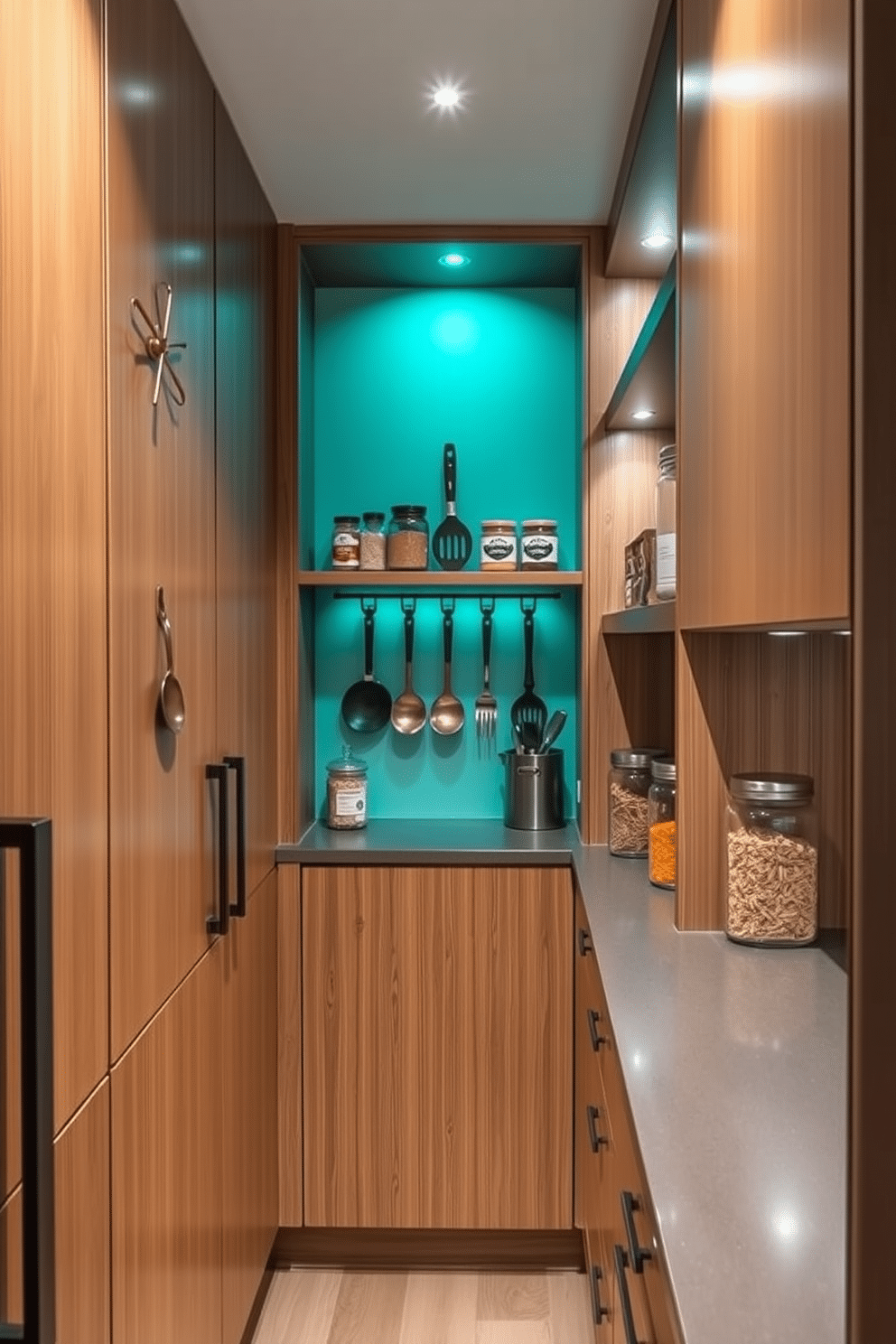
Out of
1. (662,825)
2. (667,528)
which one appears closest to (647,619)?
(667,528)

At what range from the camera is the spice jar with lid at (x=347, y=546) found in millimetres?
2740

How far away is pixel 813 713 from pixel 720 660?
0.18 metres

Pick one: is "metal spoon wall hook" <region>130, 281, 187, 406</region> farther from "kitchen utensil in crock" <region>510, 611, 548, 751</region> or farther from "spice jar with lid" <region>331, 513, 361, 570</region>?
"kitchen utensil in crock" <region>510, 611, 548, 751</region>

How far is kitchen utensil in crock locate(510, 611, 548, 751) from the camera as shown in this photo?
2908mm

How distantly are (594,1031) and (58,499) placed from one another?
1.24m

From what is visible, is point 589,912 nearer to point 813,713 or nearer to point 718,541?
point 813,713

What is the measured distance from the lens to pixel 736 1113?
111cm

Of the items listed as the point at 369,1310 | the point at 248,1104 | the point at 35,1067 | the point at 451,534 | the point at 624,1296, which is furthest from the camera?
the point at 451,534

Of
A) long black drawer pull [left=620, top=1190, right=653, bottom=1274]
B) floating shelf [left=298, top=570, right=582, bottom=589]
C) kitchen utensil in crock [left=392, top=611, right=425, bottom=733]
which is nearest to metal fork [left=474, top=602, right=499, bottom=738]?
kitchen utensil in crock [left=392, top=611, right=425, bottom=733]

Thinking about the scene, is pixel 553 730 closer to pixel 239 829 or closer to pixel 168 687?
pixel 239 829

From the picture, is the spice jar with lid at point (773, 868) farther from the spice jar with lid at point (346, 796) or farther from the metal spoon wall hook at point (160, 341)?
the spice jar with lid at point (346, 796)

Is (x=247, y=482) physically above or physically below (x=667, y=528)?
above

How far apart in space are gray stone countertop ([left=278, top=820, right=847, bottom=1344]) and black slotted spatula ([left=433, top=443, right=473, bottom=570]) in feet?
3.78

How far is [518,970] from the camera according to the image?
2.51 meters
